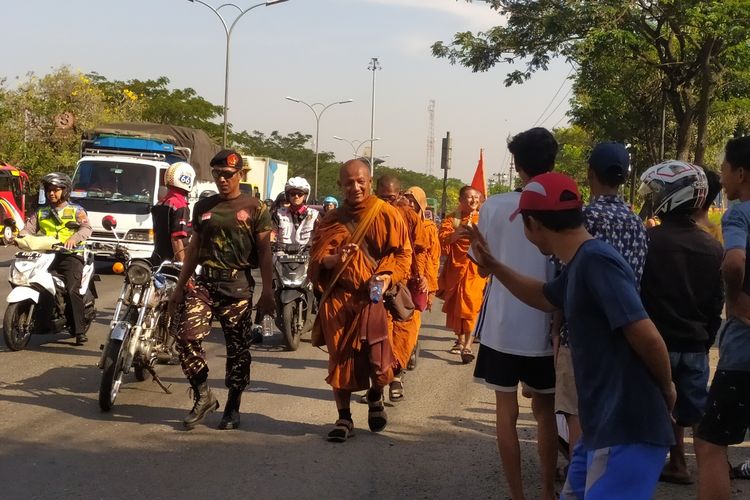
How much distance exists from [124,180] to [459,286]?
994cm

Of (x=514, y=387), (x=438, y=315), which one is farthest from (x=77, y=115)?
(x=514, y=387)

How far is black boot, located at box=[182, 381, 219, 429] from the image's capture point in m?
6.85

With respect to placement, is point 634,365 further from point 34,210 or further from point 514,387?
point 34,210

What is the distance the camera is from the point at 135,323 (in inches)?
299

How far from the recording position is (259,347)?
10914 millimetres

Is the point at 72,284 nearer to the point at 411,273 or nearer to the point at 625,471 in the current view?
the point at 411,273

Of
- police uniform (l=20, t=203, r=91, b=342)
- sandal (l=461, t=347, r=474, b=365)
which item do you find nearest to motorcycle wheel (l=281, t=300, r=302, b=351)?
sandal (l=461, t=347, r=474, b=365)

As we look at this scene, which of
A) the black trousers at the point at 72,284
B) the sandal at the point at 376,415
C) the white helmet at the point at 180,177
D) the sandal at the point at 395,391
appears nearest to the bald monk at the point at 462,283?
the sandal at the point at 395,391

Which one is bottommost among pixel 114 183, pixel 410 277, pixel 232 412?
pixel 232 412

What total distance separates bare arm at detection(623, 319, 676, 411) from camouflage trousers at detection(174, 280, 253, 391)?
4126 mm

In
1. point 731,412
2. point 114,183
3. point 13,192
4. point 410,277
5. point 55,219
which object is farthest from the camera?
point 13,192

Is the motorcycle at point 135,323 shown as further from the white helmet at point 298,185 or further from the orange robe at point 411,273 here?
the white helmet at point 298,185

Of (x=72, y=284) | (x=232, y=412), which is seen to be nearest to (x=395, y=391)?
(x=232, y=412)

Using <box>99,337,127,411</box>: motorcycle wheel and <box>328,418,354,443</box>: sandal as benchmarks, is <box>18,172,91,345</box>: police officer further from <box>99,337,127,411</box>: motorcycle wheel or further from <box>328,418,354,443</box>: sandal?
<box>328,418,354,443</box>: sandal
